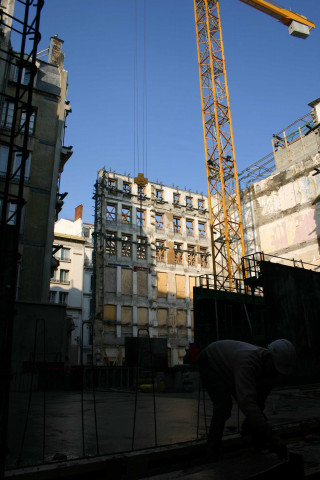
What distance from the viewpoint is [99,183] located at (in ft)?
151

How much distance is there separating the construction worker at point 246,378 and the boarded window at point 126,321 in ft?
126

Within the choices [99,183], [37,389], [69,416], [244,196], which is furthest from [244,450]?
[99,183]

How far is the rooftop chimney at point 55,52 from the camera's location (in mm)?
27078

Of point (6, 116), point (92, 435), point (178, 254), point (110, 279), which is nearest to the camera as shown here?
point (92, 435)

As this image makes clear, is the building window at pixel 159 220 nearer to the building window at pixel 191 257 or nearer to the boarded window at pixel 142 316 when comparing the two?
the building window at pixel 191 257

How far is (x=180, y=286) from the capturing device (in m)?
47.4

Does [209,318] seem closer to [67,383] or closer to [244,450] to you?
[67,383]

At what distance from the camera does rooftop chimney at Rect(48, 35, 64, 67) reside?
1066 inches

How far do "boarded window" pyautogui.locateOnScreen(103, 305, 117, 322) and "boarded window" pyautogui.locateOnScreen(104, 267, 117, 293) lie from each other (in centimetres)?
188

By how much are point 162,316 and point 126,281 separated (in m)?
6.19

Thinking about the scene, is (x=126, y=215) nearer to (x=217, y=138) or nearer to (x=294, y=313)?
(x=217, y=138)

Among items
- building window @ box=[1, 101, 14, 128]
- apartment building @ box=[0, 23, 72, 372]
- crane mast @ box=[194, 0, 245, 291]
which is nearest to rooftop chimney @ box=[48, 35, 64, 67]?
apartment building @ box=[0, 23, 72, 372]

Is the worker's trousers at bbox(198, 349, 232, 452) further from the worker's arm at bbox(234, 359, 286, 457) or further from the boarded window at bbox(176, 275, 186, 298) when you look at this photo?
the boarded window at bbox(176, 275, 186, 298)

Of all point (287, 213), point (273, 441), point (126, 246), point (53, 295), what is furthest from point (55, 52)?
point (273, 441)
